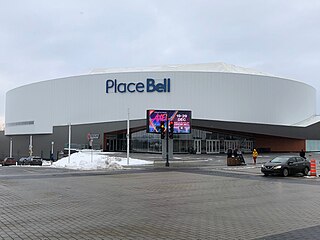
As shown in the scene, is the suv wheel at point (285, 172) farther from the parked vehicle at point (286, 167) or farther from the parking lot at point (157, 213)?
the parking lot at point (157, 213)

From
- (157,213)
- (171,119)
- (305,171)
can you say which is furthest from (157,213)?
(171,119)

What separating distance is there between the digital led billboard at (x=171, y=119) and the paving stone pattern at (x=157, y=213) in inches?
989

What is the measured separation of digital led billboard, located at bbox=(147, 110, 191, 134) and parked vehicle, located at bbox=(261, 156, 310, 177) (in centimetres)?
1662

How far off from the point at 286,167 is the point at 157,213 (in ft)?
56.4

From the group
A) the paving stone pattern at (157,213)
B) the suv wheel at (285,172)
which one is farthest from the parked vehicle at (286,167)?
the paving stone pattern at (157,213)

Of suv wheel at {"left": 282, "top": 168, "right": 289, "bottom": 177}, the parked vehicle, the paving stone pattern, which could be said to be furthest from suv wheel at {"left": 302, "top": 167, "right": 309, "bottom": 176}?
the paving stone pattern

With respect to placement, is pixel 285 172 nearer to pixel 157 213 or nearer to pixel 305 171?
pixel 305 171

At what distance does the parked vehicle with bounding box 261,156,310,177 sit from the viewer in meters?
25.7

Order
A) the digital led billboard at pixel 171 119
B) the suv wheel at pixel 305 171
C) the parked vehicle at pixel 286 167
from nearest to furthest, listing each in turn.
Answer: the parked vehicle at pixel 286 167 → the suv wheel at pixel 305 171 → the digital led billboard at pixel 171 119

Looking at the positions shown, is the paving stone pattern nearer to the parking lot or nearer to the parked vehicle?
the parking lot

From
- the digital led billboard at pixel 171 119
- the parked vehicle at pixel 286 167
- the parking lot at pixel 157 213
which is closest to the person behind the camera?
the parking lot at pixel 157 213

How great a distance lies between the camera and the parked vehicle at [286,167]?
25688mm

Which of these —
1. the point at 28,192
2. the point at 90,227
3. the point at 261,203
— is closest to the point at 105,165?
the point at 28,192

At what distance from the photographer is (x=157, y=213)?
35.5ft
